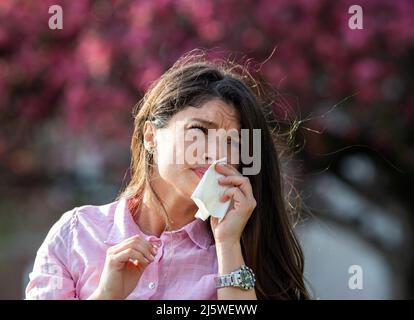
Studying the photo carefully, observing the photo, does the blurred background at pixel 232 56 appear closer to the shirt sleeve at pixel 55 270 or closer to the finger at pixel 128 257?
the shirt sleeve at pixel 55 270

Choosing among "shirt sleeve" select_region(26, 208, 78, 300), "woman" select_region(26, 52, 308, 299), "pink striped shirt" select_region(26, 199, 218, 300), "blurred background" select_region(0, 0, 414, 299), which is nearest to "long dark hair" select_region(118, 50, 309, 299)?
"woman" select_region(26, 52, 308, 299)

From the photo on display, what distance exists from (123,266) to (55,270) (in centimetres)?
21

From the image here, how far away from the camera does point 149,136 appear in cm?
266

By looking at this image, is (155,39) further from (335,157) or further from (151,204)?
(151,204)

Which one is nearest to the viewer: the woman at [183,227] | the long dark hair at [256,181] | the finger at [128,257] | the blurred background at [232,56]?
the finger at [128,257]

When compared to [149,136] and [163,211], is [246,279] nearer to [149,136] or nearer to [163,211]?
[163,211]

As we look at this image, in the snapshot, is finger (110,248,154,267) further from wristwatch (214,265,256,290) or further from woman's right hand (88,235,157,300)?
wristwatch (214,265,256,290)

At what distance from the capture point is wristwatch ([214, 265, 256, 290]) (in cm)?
241

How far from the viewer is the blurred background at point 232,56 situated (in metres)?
5.32

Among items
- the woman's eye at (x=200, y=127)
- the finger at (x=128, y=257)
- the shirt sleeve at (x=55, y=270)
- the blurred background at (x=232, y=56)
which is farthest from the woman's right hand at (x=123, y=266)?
the blurred background at (x=232, y=56)

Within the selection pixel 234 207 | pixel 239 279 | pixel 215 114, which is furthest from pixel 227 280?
pixel 215 114

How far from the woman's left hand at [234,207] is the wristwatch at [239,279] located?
0.08m

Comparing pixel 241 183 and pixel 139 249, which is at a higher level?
pixel 241 183
